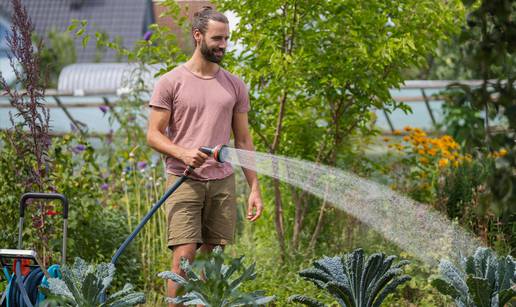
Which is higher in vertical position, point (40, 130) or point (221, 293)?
point (40, 130)

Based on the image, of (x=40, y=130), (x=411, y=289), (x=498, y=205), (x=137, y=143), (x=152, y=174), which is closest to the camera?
(x=498, y=205)

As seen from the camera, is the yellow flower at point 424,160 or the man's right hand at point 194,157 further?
the yellow flower at point 424,160

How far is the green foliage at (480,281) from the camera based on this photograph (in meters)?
3.28

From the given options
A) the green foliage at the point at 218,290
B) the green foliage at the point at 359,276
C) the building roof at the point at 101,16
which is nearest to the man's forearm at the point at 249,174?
the green foliage at the point at 359,276

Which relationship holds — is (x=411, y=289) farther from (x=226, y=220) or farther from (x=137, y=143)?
(x=137, y=143)

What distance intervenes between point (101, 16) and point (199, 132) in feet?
154

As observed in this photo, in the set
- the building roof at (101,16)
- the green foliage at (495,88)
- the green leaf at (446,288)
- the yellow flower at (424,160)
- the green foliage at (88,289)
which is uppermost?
the building roof at (101,16)

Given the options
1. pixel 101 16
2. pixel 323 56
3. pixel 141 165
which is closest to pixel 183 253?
pixel 323 56

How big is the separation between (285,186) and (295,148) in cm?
30

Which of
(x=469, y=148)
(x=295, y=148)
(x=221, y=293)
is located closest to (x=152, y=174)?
(x=295, y=148)

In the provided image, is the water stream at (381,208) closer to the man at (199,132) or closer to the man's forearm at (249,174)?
the man's forearm at (249,174)

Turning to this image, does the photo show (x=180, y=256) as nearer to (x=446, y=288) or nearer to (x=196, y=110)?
(x=196, y=110)

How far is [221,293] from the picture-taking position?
303cm

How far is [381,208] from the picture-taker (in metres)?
5.61
